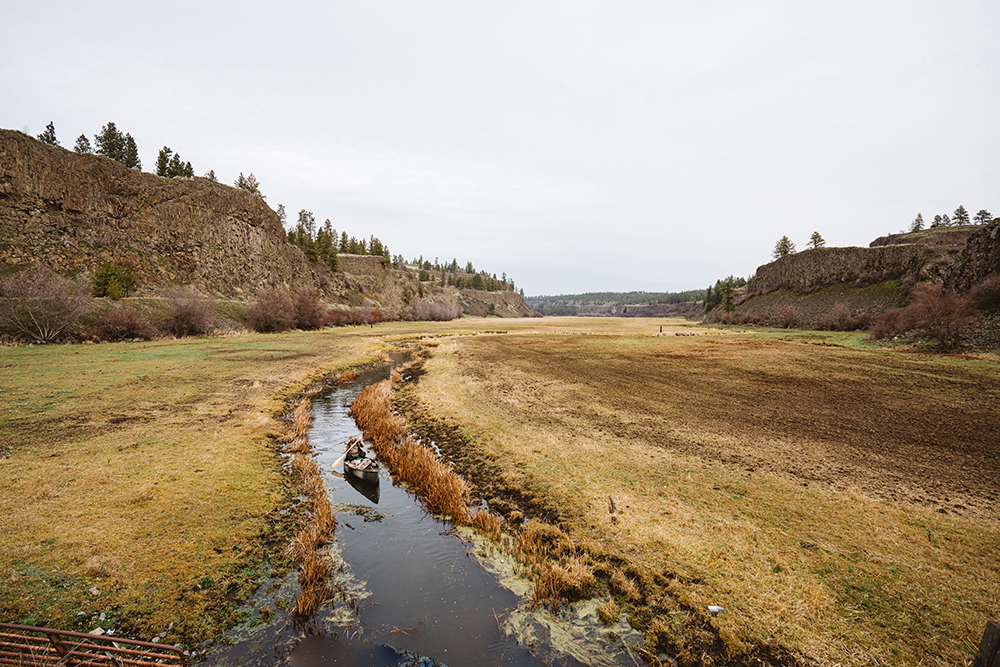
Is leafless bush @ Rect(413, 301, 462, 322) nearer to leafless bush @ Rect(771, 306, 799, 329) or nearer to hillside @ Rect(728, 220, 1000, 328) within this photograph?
hillside @ Rect(728, 220, 1000, 328)

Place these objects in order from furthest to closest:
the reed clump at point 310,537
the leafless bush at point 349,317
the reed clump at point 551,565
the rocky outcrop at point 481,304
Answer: the rocky outcrop at point 481,304 → the leafless bush at point 349,317 → the reed clump at point 551,565 → the reed clump at point 310,537

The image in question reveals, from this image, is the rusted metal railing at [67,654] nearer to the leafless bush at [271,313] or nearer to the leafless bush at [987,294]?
the leafless bush at [987,294]

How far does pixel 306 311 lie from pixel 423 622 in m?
61.6

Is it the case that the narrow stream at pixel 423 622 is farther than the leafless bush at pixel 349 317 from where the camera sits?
No

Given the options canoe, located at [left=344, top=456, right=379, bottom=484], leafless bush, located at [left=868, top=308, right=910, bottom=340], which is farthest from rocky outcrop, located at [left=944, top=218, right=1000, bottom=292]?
canoe, located at [left=344, top=456, right=379, bottom=484]

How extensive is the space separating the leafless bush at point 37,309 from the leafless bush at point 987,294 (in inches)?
2893

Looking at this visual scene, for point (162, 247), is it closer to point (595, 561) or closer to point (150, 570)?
point (150, 570)

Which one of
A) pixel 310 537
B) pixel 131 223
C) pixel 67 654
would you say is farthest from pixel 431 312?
pixel 67 654

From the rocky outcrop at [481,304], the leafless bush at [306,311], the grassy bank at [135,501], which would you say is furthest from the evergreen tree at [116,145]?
the rocky outcrop at [481,304]

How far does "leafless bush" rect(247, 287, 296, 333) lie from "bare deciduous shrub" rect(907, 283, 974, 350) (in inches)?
2748

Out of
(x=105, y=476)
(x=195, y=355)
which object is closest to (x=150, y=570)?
(x=105, y=476)

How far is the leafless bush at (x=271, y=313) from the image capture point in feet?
173

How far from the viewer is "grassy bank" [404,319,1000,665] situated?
5609 mm

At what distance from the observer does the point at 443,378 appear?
24266mm
